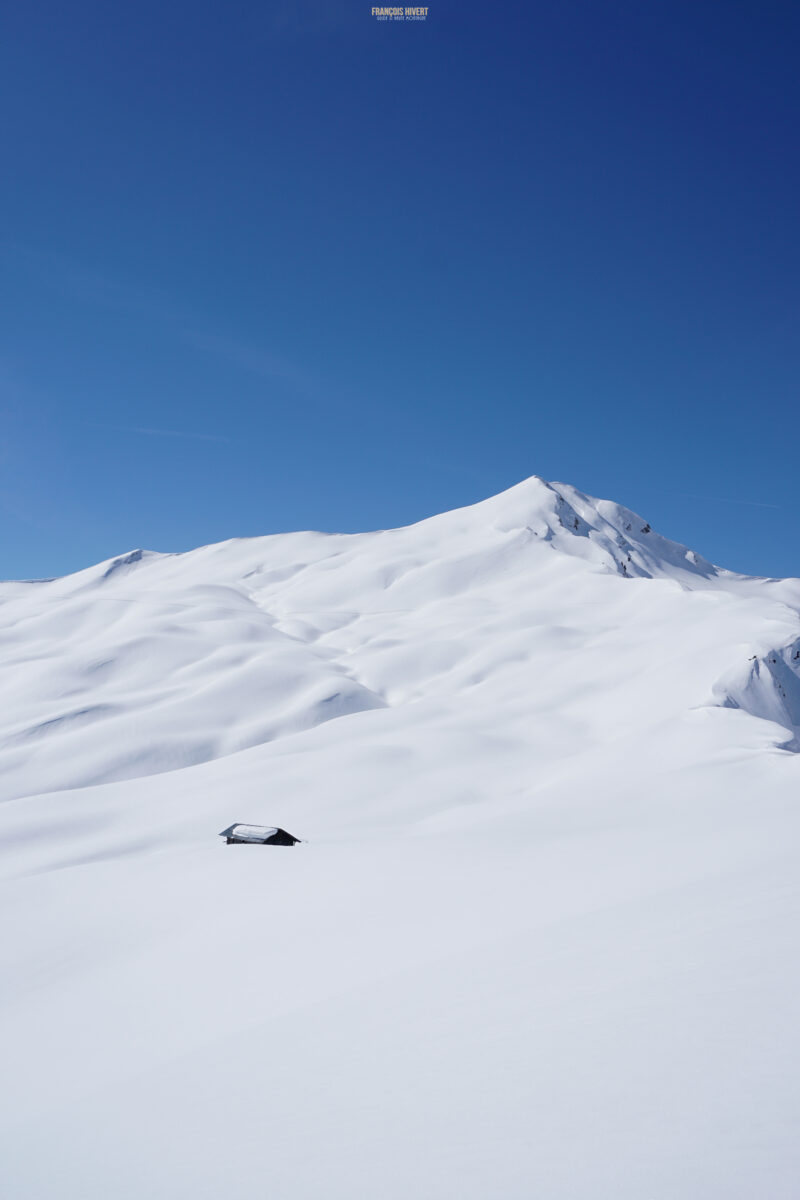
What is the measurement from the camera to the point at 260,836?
21344mm

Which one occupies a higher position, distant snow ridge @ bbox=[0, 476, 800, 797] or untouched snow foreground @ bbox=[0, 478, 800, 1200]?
distant snow ridge @ bbox=[0, 476, 800, 797]

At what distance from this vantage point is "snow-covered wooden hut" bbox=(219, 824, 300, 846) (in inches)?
828

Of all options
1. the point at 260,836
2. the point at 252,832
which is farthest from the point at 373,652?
the point at 260,836

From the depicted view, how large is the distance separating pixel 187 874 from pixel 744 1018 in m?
13.5

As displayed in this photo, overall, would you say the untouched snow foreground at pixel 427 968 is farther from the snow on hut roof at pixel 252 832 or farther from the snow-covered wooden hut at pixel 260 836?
the snow on hut roof at pixel 252 832

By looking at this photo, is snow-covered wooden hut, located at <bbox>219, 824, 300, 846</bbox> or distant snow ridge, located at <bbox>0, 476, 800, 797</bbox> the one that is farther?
distant snow ridge, located at <bbox>0, 476, 800, 797</bbox>

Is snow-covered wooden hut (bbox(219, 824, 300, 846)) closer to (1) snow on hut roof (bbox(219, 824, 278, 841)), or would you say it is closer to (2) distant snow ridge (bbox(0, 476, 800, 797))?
(1) snow on hut roof (bbox(219, 824, 278, 841))

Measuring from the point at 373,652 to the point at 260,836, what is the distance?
141 ft

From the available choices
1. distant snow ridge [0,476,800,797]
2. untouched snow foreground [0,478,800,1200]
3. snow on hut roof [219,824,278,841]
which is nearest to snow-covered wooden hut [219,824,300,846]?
snow on hut roof [219,824,278,841]

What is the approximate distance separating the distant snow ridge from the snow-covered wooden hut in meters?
16.6

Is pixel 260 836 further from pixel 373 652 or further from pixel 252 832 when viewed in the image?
pixel 373 652

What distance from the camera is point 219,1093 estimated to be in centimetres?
611

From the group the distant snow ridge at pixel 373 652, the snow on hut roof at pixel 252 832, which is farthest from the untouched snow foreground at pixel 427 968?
the distant snow ridge at pixel 373 652

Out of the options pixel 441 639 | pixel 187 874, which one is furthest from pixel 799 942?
pixel 441 639
